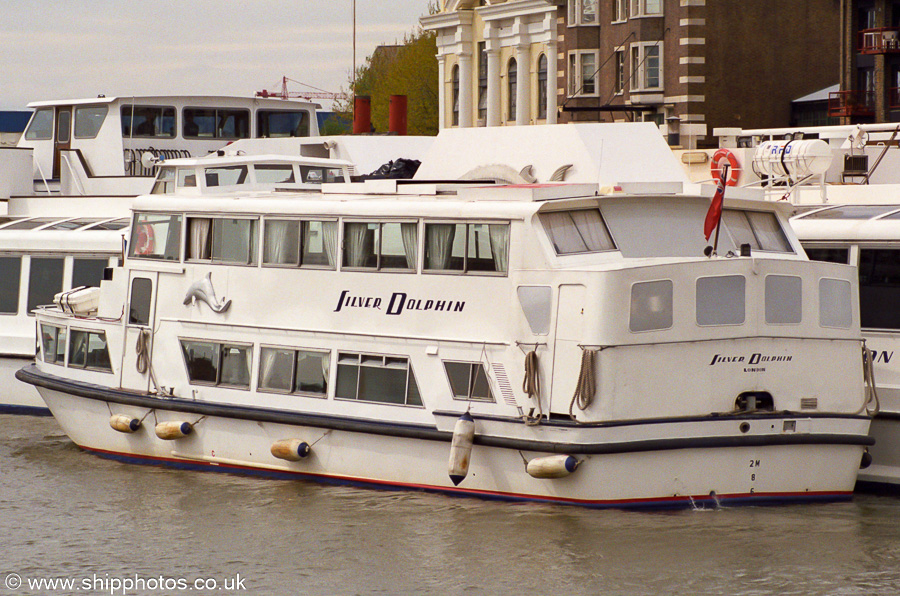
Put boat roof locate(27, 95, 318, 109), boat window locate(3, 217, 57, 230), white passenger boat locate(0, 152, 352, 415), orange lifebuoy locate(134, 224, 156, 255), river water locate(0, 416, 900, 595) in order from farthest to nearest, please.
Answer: boat roof locate(27, 95, 318, 109) → boat window locate(3, 217, 57, 230) → white passenger boat locate(0, 152, 352, 415) → orange lifebuoy locate(134, 224, 156, 255) → river water locate(0, 416, 900, 595)

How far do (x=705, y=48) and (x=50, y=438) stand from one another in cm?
3080

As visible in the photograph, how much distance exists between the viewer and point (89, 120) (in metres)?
25.9

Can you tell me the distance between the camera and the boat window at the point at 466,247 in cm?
1362

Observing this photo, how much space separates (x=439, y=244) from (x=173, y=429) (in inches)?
167

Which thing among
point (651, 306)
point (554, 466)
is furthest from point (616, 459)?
point (651, 306)

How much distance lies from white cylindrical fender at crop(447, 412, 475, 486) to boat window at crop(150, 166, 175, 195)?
828 centimetres

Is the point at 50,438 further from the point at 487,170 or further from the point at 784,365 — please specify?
the point at 784,365

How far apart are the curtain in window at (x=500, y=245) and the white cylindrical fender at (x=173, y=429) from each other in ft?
15.1

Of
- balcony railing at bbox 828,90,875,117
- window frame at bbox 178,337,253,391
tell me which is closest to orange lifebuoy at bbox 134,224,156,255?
window frame at bbox 178,337,253,391

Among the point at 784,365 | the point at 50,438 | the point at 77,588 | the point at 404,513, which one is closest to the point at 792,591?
the point at 784,365

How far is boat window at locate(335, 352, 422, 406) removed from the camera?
14164 millimetres

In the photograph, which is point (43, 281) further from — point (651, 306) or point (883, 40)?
point (883, 40)

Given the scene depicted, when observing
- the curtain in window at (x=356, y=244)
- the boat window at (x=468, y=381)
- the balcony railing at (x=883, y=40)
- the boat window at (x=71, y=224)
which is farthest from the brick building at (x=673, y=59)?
the boat window at (x=468, y=381)

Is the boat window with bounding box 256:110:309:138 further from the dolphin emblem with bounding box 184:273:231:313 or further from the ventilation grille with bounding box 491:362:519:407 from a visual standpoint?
the ventilation grille with bounding box 491:362:519:407
